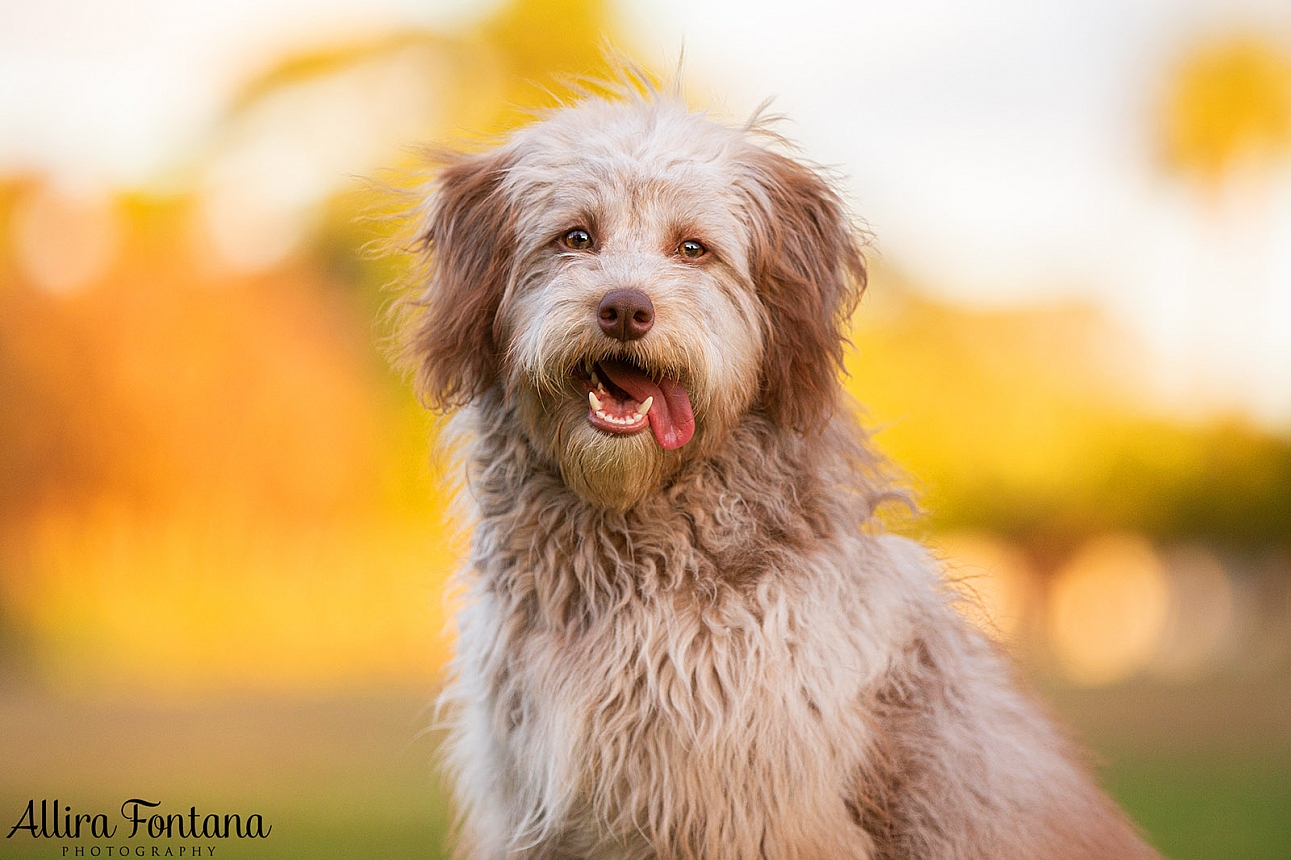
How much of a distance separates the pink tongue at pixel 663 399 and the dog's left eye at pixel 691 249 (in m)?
0.41

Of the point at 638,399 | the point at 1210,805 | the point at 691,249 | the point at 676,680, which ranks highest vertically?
the point at 691,249

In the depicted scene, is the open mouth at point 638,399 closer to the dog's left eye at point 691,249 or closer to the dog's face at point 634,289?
the dog's face at point 634,289

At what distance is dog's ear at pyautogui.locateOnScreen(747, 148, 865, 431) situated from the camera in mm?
4082

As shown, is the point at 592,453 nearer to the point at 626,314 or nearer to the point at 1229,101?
the point at 626,314

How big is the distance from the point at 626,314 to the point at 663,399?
358 mm

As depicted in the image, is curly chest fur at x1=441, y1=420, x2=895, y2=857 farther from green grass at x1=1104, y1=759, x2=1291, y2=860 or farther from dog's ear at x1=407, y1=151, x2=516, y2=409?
green grass at x1=1104, y1=759, x2=1291, y2=860

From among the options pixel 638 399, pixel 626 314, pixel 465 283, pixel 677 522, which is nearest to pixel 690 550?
pixel 677 522

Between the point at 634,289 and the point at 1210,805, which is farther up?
the point at 634,289

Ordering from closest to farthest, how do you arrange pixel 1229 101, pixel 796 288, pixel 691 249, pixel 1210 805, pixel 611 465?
pixel 611 465, pixel 691 249, pixel 796 288, pixel 1210 805, pixel 1229 101

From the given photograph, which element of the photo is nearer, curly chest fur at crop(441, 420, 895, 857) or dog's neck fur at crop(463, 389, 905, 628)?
curly chest fur at crop(441, 420, 895, 857)

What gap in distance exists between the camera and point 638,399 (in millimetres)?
3830

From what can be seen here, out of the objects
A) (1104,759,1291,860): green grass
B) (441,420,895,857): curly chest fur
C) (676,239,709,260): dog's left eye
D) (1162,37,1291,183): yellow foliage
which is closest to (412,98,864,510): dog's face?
(676,239,709,260): dog's left eye

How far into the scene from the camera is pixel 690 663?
12.7 feet

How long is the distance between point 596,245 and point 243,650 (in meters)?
15.6
